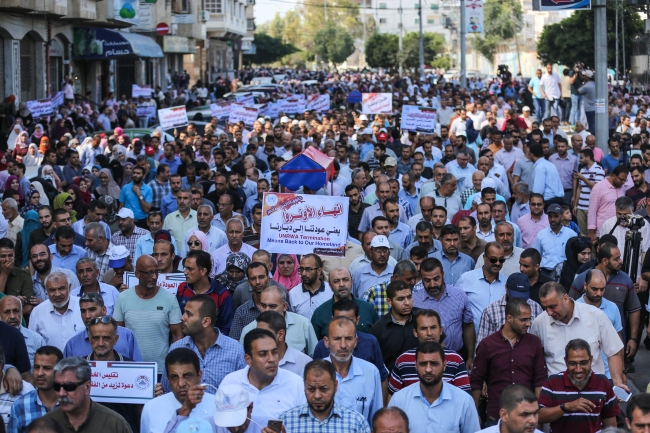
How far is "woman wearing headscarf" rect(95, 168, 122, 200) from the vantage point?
16.3 meters

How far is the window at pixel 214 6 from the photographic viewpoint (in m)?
75.8

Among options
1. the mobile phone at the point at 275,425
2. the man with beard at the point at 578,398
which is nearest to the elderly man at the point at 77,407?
the mobile phone at the point at 275,425

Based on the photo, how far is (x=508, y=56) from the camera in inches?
3418

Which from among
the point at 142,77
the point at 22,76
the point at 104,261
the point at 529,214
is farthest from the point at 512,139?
the point at 142,77

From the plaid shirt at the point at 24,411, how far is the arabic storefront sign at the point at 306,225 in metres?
4.29

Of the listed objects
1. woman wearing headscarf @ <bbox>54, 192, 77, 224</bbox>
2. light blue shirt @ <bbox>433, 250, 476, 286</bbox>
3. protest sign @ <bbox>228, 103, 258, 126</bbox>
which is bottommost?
light blue shirt @ <bbox>433, 250, 476, 286</bbox>

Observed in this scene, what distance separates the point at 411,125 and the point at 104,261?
40.0ft

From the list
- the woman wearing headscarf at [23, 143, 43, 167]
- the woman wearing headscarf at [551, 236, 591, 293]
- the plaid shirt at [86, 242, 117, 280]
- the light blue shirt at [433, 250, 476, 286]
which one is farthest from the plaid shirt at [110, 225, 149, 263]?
the woman wearing headscarf at [23, 143, 43, 167]

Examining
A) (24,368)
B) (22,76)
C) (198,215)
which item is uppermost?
(22,76)

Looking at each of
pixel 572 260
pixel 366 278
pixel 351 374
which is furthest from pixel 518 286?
pixel 572 260

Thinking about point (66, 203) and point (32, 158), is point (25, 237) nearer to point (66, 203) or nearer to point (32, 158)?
point (66, 203)

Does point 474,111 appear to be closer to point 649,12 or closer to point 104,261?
point 649,12

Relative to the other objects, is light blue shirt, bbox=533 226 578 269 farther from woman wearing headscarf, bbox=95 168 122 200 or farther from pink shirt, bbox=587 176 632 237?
woman wearing headscarf, bbox=95 168 122 200

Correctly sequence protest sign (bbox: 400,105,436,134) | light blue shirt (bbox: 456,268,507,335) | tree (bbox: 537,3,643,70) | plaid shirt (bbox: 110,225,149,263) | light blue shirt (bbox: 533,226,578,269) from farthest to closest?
1. tree (bbox: 537,3,643,70)
2. protest sign (bbox: 400,105,436,134)
3. plaid shirt (bbox: 110,225,149,263)
4. light blue shirt (bbox: 533,226,578,269)
5. light blue shirt (bbox: 456,268,507,335)
